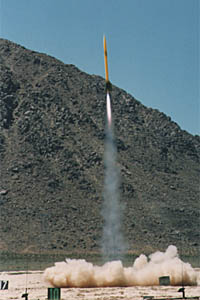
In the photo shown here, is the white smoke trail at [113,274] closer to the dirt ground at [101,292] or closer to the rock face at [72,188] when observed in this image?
the dirt ground at [101,292]

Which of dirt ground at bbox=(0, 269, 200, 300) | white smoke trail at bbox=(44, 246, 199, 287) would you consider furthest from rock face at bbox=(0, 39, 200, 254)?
dirt ground at bbox=(0, 269, 200, 300)

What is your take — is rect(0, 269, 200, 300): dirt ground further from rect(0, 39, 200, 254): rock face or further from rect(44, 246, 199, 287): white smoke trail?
rect(0, 39, 200, 254): rock face

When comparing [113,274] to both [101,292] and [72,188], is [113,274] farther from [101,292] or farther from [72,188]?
[72,188]

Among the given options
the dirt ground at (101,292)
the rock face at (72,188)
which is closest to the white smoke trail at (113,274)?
the dirt ground at (101,292)

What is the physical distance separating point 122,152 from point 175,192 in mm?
19920

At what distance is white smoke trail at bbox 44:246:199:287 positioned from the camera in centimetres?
7594

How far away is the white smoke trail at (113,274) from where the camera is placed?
75938 millimetres

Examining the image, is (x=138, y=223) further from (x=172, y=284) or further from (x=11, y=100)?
(x=172, y=284)

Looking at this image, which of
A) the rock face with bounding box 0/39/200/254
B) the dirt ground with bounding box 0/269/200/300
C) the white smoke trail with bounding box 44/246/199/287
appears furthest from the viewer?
the rock face with bounding box 0/39/200/254

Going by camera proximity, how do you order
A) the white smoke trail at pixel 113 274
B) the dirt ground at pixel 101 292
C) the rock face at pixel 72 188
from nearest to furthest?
the dirt ground at pixel 101 292
the white smoke trail at pixel 113 274
the rock face at pixel 72 188

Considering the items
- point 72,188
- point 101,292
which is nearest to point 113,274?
point 101,292

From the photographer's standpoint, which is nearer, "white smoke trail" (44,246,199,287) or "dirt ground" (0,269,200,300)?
"dirt ground" (0,269,200,300)

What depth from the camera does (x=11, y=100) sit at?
654 ft

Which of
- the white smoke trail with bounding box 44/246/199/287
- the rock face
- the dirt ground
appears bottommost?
the dirt ground
